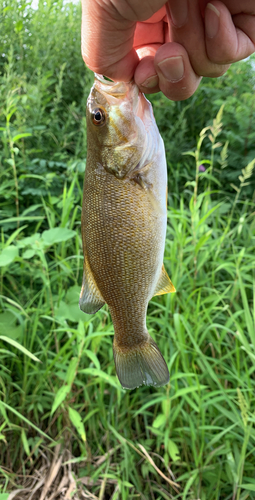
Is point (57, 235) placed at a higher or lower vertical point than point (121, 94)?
lower

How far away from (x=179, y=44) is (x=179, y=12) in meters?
0.09

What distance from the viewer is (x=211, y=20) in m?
1.13

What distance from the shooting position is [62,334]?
7.31ft

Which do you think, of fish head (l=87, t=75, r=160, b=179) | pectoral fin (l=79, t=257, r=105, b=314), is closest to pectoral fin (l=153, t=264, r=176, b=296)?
pectoral fin (l=79, t=257, r=105, b=314)

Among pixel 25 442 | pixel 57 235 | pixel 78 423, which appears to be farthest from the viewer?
pixel 57 235

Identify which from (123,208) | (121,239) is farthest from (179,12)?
(121,239)

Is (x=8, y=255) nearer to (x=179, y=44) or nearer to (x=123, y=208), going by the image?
(x=123, y=208)

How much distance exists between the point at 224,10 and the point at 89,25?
1.54 feet

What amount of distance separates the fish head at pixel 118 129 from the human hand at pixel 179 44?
10 cm

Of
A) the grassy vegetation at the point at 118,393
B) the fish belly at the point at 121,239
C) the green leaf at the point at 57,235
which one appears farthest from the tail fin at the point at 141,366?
the green leaf at the point at 57,235

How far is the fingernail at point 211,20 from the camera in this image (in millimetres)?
1122

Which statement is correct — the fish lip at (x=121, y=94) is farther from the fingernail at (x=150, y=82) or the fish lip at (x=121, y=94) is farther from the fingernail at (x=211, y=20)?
the fingernail at (x=211, y=20)

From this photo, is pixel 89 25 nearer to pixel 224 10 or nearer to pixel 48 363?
pixel 224 10

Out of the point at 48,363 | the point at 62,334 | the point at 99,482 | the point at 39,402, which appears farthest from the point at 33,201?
the point at 99,482
